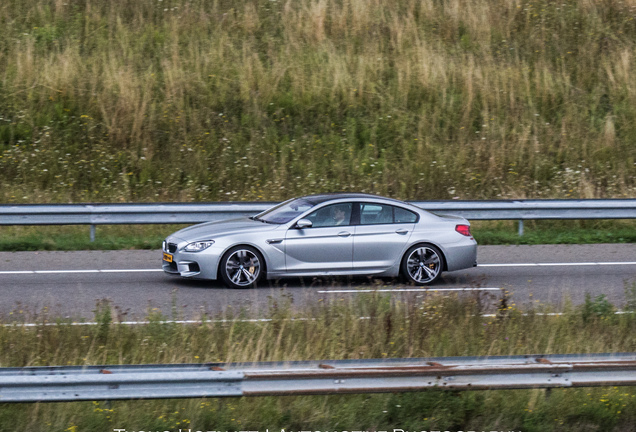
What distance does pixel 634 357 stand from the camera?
5699 mm

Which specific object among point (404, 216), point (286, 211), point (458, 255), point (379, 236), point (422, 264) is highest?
point (286, 211)

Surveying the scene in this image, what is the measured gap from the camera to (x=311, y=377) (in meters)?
5.25

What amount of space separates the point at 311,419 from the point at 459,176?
1380cm

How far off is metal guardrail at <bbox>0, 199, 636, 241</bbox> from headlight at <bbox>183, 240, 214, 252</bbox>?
13.3 ft

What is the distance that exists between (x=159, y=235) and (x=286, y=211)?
4562mm

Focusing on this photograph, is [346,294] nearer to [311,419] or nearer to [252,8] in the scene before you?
[311,419]

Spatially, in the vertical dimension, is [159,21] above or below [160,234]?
above

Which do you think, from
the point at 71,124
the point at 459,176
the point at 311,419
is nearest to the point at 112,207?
the point at 71,124

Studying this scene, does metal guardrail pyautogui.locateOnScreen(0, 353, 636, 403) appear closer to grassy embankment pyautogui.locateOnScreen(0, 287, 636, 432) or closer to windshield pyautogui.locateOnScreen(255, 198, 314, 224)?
grassy embankment pyautogui.locateOnScreen(0, 287, 636, 432)

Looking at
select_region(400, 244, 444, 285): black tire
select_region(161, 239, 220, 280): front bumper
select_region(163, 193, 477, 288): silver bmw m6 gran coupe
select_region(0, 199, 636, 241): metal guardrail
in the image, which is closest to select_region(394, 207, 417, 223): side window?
select_region(163, 193, 477, 288): silver bmw m6 gran coupe

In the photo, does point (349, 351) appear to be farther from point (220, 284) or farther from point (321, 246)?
point (220, 284)

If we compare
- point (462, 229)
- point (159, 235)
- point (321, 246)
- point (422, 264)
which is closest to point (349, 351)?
point (321, 246)

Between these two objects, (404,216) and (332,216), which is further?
(404,216)

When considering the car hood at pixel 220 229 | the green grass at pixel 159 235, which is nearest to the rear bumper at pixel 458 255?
the car hood at pixel 220 229
